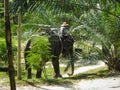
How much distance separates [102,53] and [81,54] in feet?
2.41

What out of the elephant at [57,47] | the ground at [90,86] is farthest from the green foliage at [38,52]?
the elephant at [57,47]

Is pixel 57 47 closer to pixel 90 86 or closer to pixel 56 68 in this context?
pixel 56 68

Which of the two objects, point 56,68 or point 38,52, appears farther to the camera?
point 56,68

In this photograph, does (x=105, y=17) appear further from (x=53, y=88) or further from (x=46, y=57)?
(x=53, y=88)

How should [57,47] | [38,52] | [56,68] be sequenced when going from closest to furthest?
1. [38,52]
2. [56,68]
3. [57,47]

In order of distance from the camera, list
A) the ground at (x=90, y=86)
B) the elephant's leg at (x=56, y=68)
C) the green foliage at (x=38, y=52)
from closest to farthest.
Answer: the ground at (x=90, y=86) < the green foliage at (x=38, y=52) < the elephant's leg at (x=56, y=68)

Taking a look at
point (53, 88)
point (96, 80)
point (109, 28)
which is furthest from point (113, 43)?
point (53, 88)

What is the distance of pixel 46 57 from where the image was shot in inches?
448

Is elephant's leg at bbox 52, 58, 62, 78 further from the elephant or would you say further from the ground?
the ground

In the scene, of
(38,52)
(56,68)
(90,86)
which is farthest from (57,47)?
(90,86)

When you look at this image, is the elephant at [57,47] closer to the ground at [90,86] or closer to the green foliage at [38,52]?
the green foliage at [38,52]

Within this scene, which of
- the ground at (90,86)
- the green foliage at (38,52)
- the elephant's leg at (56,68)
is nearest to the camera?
the ground at (90,86)

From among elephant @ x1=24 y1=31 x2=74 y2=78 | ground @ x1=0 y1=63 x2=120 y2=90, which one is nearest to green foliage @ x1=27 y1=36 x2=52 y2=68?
ground @ x1=0 y1=63 x2=120 y2=90

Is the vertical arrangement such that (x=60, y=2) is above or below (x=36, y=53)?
above
